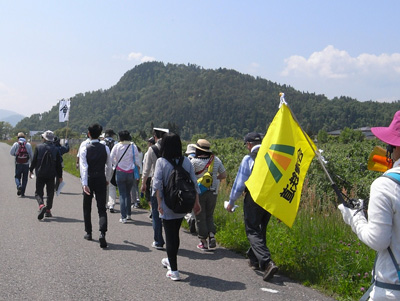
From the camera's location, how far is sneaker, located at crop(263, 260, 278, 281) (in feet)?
17.5

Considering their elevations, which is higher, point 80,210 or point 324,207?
point 324,207

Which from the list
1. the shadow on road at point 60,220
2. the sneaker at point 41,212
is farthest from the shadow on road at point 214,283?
the sneaker at point 41,212

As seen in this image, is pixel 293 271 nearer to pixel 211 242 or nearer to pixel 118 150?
pixel 211 242

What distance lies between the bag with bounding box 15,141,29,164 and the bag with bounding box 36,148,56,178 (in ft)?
11.7

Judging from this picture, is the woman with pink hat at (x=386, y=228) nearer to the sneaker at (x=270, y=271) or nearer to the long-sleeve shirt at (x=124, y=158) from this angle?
the sneaker at (x=270, y=271)

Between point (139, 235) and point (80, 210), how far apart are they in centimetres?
328

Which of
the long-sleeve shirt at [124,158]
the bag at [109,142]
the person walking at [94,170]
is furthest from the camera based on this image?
the bag at [109,142]

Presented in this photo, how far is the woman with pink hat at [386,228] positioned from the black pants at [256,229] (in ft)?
9.67

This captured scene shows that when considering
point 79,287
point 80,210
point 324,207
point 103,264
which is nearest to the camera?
point 79,287

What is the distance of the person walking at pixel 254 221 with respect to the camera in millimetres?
5516

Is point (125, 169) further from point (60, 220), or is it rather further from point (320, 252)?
point (320, 252)

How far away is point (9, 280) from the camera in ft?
17.1

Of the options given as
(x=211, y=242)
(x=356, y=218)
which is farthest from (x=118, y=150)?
(x=356, y=218)

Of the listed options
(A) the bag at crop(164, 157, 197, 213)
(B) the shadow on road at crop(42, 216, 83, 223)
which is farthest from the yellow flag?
(B) the shadow on road at crop(42, 216, 83, 223)
